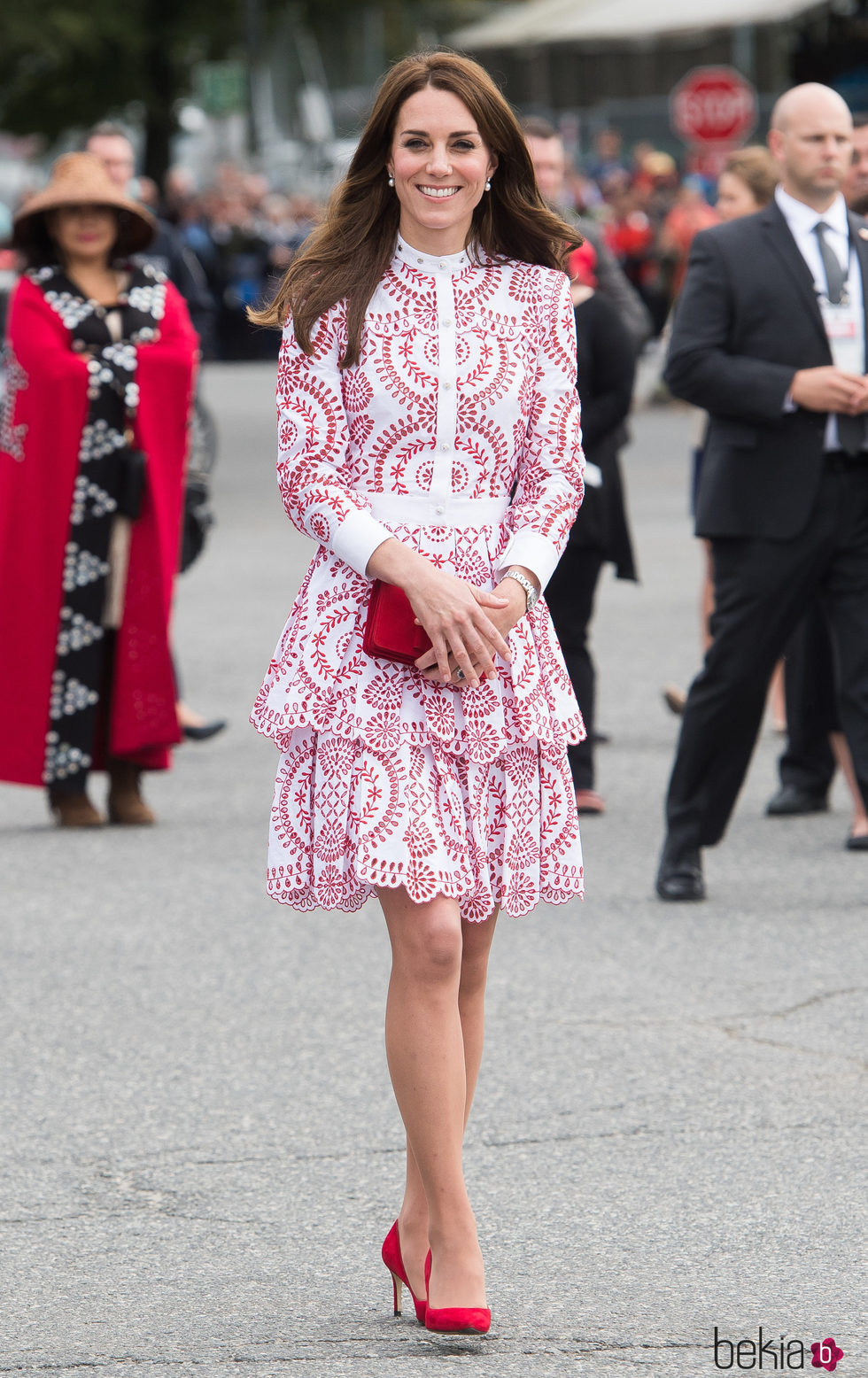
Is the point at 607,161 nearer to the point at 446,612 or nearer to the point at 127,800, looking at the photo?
the point at 127,800

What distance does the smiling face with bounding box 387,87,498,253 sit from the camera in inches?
149

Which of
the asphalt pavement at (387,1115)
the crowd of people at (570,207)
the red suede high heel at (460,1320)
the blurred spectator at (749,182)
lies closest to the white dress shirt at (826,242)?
the asphalt pavement at (387,1115)

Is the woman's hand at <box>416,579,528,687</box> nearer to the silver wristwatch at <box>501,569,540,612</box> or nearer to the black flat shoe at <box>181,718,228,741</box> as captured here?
the silver wristwatch at <box>501,569,540,612</box>

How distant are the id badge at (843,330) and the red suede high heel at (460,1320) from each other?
11.8 feet

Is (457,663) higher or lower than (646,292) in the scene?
higher

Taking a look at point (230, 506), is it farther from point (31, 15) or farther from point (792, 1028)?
point (31, 15)

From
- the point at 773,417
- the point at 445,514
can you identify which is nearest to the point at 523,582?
the point at 445,514

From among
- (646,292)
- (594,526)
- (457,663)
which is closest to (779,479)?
(594,526)

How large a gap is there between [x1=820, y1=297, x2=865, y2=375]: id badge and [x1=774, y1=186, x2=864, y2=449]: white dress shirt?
0.02 meters

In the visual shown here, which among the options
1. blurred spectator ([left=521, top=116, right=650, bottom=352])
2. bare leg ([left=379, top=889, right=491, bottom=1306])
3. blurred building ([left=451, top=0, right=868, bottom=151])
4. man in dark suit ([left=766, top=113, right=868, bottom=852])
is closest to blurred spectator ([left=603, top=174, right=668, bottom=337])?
blurred building ([left=451, top=0, right=868, bottom=151])

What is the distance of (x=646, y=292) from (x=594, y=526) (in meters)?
20.9

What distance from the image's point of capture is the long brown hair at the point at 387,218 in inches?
Result: 149

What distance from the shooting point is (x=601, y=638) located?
1141 centimetres

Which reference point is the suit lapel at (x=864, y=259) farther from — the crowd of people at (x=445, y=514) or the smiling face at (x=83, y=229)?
the smiling face at (x=83, y=229)
